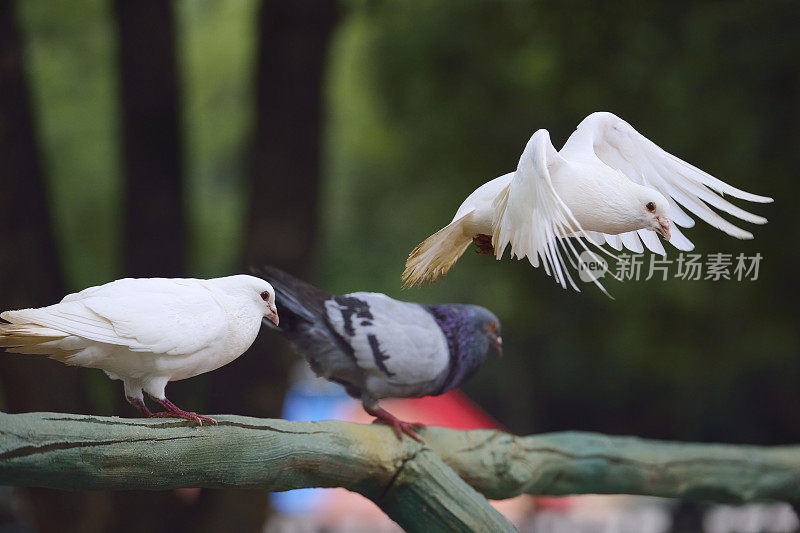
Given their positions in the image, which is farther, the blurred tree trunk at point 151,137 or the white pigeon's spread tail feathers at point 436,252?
the blurred tree trunk at point 151,137

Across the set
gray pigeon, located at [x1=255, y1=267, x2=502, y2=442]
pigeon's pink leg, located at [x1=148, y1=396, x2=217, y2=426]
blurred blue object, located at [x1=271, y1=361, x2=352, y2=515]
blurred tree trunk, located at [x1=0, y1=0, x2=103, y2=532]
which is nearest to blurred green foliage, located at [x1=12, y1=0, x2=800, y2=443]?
blurred tree trunk, located at [x1=0, y1=0, x2=103, y2=532]

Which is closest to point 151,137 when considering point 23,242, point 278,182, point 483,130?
point 278,182

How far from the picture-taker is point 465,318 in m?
2.34

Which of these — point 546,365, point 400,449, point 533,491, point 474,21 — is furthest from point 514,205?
point 546,365

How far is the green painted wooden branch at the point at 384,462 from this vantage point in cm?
166

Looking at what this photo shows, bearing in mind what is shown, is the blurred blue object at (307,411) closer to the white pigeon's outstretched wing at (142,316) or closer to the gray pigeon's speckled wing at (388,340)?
the gray pigeon's speckled wing at (388,340)

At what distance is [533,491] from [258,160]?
1713mm

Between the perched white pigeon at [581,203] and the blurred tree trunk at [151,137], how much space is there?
1842 mm

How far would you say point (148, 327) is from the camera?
5.26 feet

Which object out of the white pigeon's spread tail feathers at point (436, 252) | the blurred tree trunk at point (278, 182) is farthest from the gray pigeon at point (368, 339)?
the blurred tree trunk at point (278, 182)

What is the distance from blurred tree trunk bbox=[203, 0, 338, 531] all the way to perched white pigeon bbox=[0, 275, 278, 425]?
68.1 inches

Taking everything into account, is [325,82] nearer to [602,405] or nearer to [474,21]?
[474,21]

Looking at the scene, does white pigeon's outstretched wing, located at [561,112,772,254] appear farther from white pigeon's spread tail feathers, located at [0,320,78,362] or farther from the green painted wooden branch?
white pigeon's spread tail feathers, located at [0,320,78,362]

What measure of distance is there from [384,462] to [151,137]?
189 centimetres
